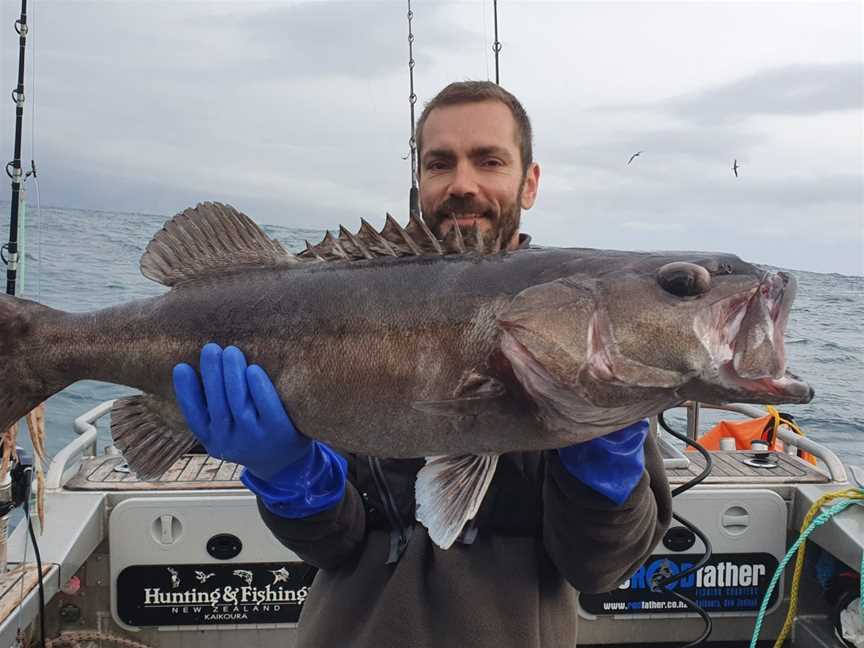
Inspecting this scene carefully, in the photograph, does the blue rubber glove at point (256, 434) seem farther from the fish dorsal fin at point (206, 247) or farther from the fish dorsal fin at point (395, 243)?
the fish dorsal fin at point (395, 243)

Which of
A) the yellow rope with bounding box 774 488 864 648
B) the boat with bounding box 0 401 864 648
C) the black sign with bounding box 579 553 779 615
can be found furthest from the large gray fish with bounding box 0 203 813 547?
the yellow rope with bounding box 774 488 864 648

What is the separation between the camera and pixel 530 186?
3844 mm

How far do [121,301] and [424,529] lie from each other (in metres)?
9.36

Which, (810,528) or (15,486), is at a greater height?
(15,486)

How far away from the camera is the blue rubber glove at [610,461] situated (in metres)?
2.39

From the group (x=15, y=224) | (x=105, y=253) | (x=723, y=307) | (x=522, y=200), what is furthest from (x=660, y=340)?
(x=105, y=253)

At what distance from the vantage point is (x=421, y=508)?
2258mm

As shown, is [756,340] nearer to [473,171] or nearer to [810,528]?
[473,171]

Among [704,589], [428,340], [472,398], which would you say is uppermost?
[428,340]

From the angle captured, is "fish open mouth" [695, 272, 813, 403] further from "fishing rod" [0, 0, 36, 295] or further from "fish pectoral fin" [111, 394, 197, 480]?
"fishing rod" [0, 0, 36, 295]

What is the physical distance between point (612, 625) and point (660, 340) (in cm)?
324

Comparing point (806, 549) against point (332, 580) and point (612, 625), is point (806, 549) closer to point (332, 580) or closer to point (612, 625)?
point (612, 625)

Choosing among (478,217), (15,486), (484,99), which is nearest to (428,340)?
(478,217)

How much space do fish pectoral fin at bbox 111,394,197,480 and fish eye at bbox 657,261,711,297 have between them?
1704mm
